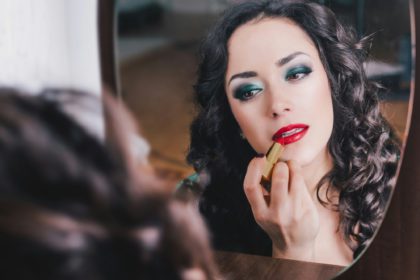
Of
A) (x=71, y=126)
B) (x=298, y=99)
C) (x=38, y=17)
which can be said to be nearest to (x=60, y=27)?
(x=38, y=17)

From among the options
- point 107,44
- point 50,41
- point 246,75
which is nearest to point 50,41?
point 50,41

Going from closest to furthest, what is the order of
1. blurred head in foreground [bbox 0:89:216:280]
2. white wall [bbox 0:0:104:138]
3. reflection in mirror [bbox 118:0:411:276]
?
blurred head in foreground [bbox 0:89:216:280] < reflection in mirror [bbox 118:0:411:276] < white wall [bbox 0:0:104:138]

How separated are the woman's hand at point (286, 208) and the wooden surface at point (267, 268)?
0.02 m

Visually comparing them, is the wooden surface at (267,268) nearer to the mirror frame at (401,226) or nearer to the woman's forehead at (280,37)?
the mirror frame at (401,226)

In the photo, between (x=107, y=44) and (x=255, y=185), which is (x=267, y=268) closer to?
(x=255, y=185)

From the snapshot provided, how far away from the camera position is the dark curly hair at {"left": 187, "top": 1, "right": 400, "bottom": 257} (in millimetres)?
683

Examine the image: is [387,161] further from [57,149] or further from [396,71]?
[57,149]

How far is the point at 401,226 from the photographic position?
2.35ft

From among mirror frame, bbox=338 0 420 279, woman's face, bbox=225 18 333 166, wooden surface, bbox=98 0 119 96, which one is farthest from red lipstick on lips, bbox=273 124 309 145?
wooden surface, bbox=98 0 119 96

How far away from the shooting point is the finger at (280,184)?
2.30ft

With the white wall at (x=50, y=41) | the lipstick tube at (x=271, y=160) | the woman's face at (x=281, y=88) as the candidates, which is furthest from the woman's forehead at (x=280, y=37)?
the white wall at (x=50, y=41)

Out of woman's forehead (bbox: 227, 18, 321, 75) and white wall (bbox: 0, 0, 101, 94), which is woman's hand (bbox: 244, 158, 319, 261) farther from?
white wall (bbox: 0, 0, 101, 94)

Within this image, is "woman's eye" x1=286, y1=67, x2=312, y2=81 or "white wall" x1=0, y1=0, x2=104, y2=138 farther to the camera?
"white wall" x1=0, y1=0, x2=104, y2=138

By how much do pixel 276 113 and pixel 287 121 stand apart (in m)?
0.02
